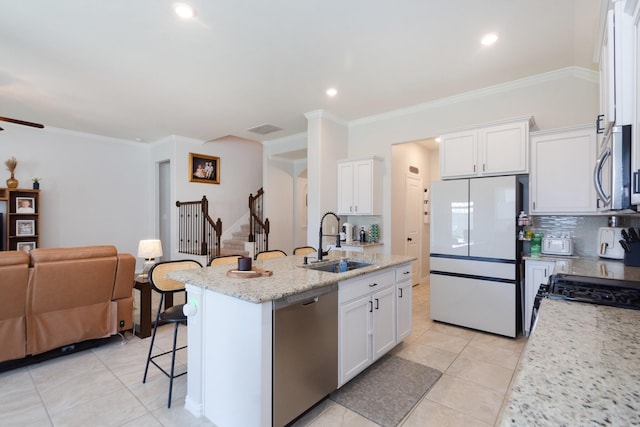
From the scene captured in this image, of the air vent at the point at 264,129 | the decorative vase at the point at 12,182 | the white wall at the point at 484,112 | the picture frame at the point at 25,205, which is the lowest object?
the picture frame at the point at 25,205

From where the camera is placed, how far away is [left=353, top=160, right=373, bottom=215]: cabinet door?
5.00 meters

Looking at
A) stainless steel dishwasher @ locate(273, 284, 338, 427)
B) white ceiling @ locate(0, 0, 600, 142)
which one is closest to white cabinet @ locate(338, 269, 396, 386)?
stainless steel dishwasher @ locate(273, 284, 338, 427)

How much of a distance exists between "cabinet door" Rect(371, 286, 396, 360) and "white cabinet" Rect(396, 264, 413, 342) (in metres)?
0.09

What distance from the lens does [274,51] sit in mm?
3236

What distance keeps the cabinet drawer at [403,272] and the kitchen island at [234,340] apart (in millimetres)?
855

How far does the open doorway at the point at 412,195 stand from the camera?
5.38 metres

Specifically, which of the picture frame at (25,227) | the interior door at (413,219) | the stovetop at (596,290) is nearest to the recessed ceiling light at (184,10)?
the stovetop at (596,290)

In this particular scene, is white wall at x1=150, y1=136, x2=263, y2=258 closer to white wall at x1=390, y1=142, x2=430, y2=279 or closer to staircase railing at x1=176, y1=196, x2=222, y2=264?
staircase railing at x1=176, y1=196, x2=222, y2=264

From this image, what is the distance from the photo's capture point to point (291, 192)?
7914mm

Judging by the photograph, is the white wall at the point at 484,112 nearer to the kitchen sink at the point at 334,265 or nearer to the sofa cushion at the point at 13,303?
the kitchen sink at the point at 334,265

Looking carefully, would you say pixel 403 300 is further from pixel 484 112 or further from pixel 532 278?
pixel 484 112

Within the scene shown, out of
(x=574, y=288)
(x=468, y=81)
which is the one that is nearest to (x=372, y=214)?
(x=468, y=81)

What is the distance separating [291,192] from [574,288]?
654cm

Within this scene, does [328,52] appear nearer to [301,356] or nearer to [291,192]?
[301,356]
